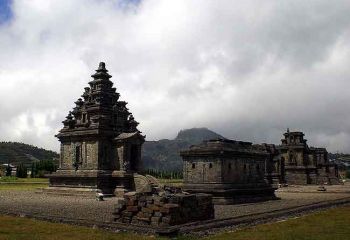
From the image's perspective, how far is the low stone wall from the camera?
1820 cm

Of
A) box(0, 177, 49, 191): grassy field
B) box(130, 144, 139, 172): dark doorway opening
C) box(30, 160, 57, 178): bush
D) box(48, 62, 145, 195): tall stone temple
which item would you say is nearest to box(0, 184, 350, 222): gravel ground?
box(48, 62, 145, 195): tall stone temple

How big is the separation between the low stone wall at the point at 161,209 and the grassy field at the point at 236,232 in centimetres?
248

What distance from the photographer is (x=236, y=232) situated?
1652 centimetres

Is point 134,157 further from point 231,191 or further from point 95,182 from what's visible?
point 231,191

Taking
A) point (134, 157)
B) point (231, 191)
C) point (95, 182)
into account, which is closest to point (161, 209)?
point (231, 191)

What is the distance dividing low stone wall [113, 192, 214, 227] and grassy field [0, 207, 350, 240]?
2.48 m

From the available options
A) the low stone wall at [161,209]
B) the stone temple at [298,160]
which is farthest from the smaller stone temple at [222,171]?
the stone temple at [298,160]

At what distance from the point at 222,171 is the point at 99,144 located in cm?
1702

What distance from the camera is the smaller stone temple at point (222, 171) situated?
106 ft

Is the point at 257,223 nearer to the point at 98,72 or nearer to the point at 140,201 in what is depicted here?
the point at 140,201

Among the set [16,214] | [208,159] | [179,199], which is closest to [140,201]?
[179,199]

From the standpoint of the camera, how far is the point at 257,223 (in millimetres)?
19438

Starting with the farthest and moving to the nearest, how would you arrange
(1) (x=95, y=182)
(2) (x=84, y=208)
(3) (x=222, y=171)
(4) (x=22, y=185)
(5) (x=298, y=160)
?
(5) (x=298, y=160) → (4) (x=22, y=185) → (1) (x=95, y=182) → (3) (x=222, y=171) → (2) (x=84, y=208)

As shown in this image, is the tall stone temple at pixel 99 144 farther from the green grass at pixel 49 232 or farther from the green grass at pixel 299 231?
the green grass at pixel 299 231
